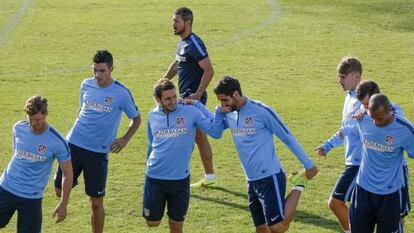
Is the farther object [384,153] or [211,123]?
[211,123]

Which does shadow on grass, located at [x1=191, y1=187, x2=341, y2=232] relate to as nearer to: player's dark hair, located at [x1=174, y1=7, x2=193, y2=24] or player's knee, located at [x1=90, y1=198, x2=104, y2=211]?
player's knee, located at [x1=90, y1=198, x2=104, y2=211]

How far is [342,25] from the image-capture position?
85.5ft

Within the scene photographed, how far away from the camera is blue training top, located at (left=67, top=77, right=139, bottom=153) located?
10.1 m

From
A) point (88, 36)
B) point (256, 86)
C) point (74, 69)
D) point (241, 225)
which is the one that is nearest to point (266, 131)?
point (241, 225)

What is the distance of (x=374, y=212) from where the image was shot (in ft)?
29.1

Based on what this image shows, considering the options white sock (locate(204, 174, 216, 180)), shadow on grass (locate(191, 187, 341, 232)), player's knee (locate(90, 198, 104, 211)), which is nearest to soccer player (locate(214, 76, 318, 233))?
shadow on grass (locate(191, 187, 341, 232))

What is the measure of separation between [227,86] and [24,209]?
2353 millimetres

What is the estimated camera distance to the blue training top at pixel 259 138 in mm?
9102

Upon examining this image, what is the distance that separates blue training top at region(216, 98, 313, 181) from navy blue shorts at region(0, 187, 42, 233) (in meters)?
2.14

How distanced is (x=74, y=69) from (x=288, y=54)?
5.38 m

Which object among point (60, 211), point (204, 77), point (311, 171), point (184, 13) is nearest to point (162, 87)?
point (60, 211)

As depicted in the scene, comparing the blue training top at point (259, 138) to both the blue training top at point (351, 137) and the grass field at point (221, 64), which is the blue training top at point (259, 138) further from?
the grass field at point (221, 64)

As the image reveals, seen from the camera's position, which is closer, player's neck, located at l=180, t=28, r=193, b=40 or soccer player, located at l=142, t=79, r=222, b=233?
soccer player, located at l=142, t=79, r=222, b=233

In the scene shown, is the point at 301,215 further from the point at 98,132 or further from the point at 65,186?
the point at 65,186
